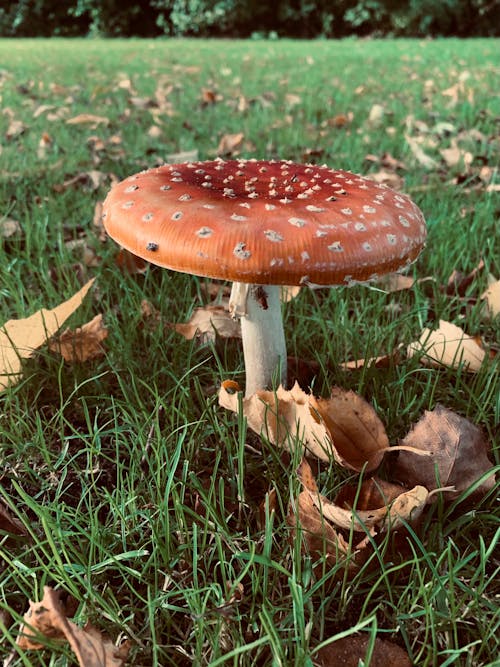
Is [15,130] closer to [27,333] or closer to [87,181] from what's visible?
[87,181]

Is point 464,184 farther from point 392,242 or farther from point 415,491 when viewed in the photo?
point 415,491

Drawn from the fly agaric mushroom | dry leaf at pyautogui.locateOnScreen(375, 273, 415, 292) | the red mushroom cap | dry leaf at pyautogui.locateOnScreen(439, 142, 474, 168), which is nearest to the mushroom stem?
the fly agaric mushroom

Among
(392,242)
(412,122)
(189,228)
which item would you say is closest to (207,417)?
(189,228)

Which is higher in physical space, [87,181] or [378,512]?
[87,181]

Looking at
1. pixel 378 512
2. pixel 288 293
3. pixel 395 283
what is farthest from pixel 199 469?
pixel 395 283

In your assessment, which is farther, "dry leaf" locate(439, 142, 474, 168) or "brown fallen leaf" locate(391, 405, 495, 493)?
"dry leaf" locate(439, 142, 474, 168)

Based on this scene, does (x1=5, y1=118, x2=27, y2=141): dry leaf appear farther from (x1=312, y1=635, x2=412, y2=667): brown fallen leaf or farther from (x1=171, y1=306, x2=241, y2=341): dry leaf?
(x1=312, y1=635, x2=412, y2=667): brown fallen leaf
